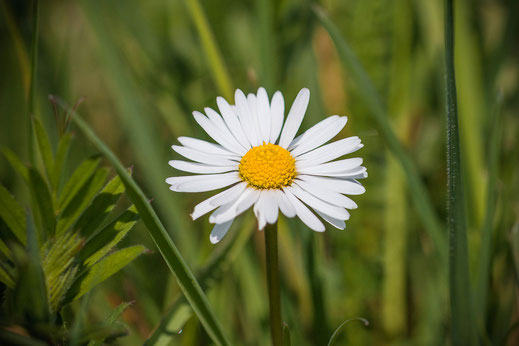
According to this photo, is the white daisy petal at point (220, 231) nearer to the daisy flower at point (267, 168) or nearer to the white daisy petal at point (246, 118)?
the daisy flower at point (267, 168)

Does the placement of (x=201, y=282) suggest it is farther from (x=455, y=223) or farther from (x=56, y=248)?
(x=455, y=223)

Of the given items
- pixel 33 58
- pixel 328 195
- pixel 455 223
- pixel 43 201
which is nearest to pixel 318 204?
pixel 328 195

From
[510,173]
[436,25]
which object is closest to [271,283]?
[510,173]

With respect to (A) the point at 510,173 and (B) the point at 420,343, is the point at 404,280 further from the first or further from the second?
(A) the point at 510,173

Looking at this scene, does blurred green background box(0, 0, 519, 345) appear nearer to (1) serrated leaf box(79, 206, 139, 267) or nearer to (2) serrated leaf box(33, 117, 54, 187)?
(1) serrated leaf box(79, 206, 139, 267)

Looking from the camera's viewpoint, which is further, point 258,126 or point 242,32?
point 242,32

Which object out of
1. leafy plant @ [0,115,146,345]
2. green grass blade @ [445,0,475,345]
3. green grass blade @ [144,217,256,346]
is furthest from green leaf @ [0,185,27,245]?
green grass blade @ [445,0,475,345]
